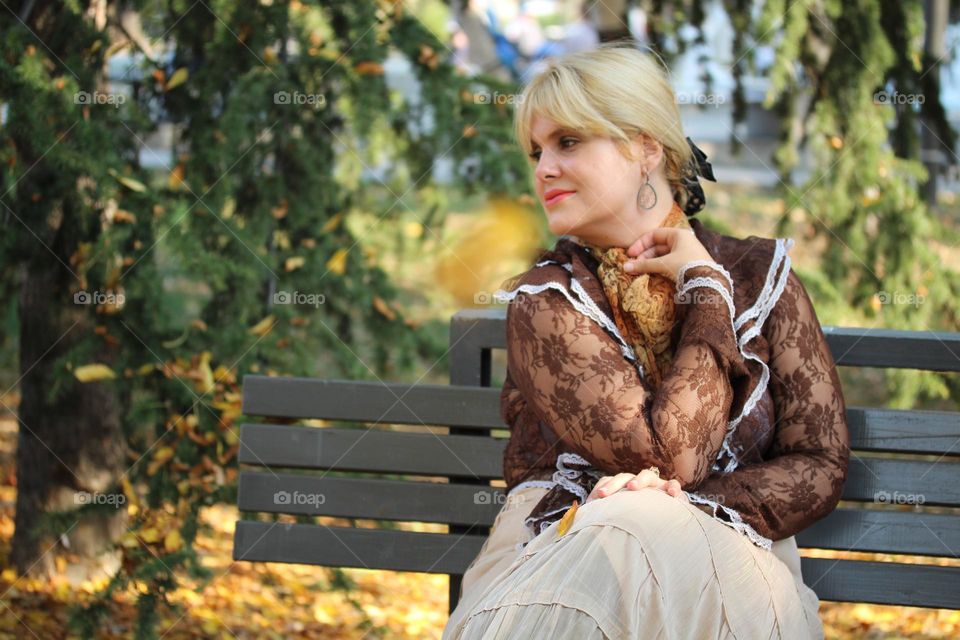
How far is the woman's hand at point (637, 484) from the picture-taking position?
7.04 feet

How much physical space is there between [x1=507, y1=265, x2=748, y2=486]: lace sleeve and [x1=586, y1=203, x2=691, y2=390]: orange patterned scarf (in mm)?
73

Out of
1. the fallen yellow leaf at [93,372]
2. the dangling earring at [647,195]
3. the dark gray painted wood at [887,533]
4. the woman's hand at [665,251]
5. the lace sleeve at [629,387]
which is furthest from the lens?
the fallen yellow leaf at [93,372]

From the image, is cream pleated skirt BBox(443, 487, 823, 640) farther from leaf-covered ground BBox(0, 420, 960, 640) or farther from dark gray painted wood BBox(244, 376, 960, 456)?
leaf-covered ground BBox(0, 420, 960, 640)

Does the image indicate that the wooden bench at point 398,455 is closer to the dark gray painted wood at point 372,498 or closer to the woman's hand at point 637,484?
the dark gray painted wood at point 372,498

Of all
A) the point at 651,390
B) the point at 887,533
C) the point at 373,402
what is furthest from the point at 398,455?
the point at 887,533

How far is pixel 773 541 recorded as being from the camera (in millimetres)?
2334

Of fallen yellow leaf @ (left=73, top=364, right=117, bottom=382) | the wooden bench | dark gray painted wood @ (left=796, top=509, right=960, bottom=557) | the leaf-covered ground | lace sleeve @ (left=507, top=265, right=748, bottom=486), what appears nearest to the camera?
lace sleeve @ (left=507, top=265, right=748, bottom=486)

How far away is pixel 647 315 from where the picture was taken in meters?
2.39

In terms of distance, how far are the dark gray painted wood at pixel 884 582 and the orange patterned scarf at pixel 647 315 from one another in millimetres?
661

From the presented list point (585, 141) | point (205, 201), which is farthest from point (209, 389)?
point (585, 141)

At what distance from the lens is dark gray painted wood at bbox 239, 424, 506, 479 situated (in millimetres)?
2818

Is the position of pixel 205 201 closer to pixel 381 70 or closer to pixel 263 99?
pixel 263 99

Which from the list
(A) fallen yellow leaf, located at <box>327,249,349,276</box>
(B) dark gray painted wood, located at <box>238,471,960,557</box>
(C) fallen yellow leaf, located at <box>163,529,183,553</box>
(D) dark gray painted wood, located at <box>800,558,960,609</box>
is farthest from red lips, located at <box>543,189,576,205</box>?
(C) fallen yellow leaf, located at <box>163,529,183,553</box>

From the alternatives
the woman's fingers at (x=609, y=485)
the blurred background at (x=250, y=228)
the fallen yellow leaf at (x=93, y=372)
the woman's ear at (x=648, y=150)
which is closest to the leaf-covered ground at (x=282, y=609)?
the blurred background at (x=250, y=228)
